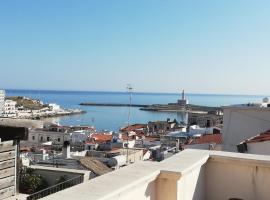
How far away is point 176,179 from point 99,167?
17.2 meters

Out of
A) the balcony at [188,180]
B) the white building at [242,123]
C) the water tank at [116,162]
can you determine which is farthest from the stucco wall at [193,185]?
the water tank at [116,162]

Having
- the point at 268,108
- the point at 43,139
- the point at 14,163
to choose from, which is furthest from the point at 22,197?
the point at 43,139

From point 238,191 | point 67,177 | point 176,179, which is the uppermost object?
point 176,179

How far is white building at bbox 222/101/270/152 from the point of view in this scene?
10922 millimetres

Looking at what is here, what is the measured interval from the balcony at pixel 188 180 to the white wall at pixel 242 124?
7.13 meters

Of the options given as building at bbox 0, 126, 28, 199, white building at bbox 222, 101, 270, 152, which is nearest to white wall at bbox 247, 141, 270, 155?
white building at bbox 222, 101, 270, 152

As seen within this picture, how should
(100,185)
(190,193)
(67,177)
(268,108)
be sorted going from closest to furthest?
1. (100,185)
2. (190,193)
3. (268,108)
4. (67,177)

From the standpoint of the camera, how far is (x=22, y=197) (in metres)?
5.61

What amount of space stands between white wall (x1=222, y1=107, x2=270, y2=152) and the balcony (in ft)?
23.4

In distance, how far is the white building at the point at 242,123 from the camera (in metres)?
10.9

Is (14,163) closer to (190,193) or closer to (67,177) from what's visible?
(190,193)

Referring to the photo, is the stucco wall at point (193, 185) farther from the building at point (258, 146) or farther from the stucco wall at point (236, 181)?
the building at point (258, 146)

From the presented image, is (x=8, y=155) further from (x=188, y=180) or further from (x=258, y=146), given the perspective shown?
(x=258, y=146)

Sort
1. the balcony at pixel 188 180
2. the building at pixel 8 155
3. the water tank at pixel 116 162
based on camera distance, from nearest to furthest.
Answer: the balcony at pixel 188 180 → the building at pixel 8 155 → the water tank at pixel 116 162
